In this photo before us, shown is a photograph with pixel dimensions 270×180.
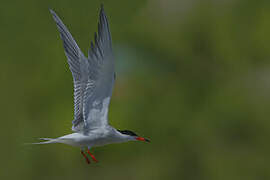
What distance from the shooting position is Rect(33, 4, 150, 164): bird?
1.75 metres

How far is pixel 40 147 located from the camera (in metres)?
6.63

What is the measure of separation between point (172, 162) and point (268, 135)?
134cm

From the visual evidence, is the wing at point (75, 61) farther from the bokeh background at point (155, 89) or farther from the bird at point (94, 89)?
the bokeh background at point (155, 89)

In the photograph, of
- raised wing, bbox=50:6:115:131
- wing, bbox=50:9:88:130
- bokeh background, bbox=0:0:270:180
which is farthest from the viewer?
bokeh background, bbox=0:0:270:180

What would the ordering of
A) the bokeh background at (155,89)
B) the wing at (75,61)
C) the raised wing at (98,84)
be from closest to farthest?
the raised wing at (98,84), the wing at (75,61), the bokeh background at (155,89)

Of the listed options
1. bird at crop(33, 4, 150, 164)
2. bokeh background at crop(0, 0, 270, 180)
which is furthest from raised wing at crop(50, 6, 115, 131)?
bokeh background at crop(0, 0, 270, 180)

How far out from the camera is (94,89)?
5.99 ft

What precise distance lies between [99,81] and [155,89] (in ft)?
16.9

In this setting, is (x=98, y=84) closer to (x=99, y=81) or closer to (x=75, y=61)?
(x=99, y=81)

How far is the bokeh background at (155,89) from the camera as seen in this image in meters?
6.16

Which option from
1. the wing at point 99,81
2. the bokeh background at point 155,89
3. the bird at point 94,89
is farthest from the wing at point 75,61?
the bokeh background at point 155,89

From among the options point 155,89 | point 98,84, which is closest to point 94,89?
point 98,84

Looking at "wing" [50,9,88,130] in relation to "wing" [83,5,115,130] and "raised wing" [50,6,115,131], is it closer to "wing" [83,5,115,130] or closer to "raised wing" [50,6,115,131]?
Answer: "raised wing" [50,6,115,131]

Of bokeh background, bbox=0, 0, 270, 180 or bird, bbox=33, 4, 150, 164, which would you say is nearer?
bird, bbox=33, 4, 150, 164
